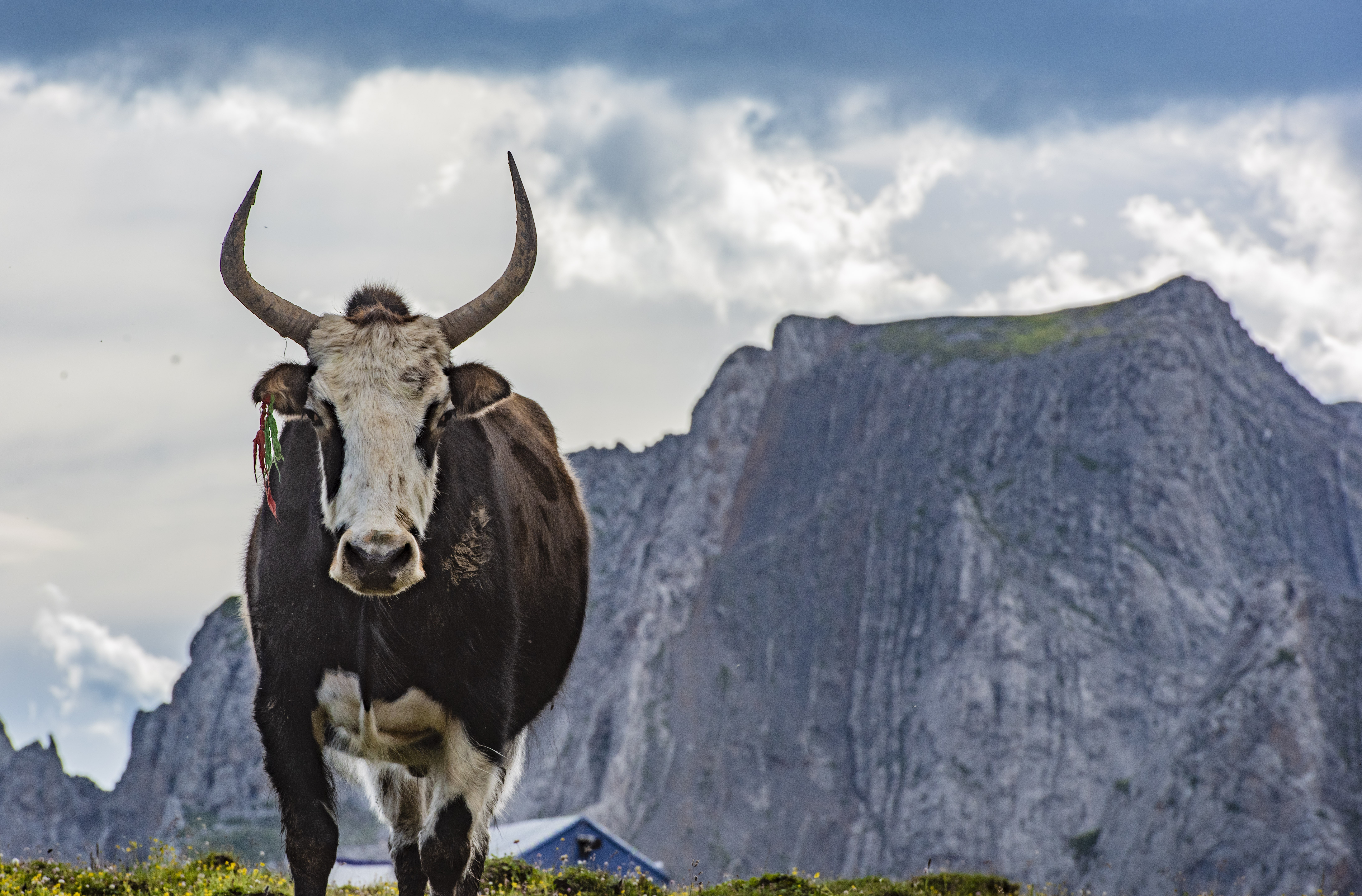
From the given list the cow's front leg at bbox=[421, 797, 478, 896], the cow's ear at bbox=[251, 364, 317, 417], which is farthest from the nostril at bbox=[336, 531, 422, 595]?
the cow's front leg at bbox=[421, 797, 478, 896]

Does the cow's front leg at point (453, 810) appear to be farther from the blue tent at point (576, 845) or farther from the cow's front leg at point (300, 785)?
the blue tent at point (576, 845)

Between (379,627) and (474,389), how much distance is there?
1596 mm

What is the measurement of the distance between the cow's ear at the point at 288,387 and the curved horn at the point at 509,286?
0.95m

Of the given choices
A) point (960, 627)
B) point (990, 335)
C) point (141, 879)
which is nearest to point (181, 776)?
point (960, 627)

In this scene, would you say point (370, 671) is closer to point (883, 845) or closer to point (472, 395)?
point (472, 395)

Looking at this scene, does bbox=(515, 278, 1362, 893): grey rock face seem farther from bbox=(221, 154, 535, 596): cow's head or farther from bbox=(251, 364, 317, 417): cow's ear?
bbox=(251, 364, 317, 417): cow's ear

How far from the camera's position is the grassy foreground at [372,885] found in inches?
450

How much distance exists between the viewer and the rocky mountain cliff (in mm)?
98500

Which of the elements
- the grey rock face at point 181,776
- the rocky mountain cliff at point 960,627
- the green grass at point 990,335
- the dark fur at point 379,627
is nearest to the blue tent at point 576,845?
the dark fur at point 379,627

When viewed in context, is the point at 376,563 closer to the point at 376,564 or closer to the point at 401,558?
the point at 376,564

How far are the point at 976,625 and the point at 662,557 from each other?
4048 centimetres

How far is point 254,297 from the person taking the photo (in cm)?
824

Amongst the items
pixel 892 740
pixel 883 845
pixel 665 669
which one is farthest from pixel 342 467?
pixel 665 669

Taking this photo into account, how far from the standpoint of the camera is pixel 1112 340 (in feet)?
465
